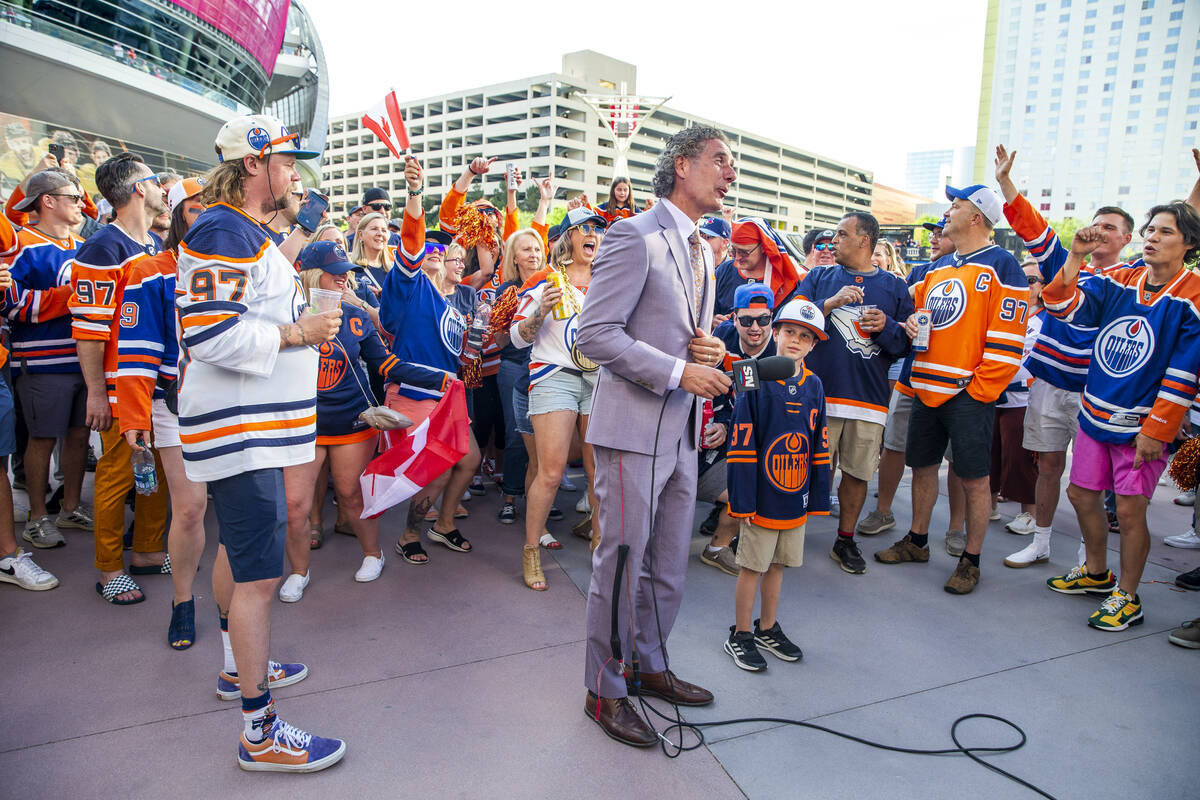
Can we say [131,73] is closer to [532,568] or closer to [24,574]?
[24,574]

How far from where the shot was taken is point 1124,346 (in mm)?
3742

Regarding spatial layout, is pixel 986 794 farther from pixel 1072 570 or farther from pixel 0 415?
pixel 0 415

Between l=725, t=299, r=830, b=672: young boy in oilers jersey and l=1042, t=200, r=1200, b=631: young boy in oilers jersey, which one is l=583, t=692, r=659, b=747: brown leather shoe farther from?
l=1042, t=200, r=1200, b=631: young boy in oilers jersey

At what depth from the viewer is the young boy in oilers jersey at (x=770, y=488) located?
314 centimetres

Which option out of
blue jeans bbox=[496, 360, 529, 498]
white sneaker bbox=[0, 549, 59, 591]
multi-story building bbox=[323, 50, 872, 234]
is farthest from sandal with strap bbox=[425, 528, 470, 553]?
multi-story building bbox=[323, 50, 872, 234]

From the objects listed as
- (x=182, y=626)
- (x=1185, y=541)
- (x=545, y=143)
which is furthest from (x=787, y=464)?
(x=545, y=143)

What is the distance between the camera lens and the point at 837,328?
4.39 meters

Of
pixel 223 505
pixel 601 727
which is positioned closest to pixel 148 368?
pixel 223 505

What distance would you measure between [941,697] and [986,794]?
622 mm

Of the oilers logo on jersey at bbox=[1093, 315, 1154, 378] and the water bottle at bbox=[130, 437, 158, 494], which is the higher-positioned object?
the oilers logo on jersey at bbox=[1093, 315, 1154, 378]

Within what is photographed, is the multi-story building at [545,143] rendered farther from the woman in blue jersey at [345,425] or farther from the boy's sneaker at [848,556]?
the boy's sneaker at [848,556]

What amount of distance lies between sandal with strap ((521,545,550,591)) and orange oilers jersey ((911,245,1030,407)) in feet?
8.67

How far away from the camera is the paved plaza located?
237 cm

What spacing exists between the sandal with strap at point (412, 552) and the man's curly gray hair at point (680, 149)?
283 centimetres
